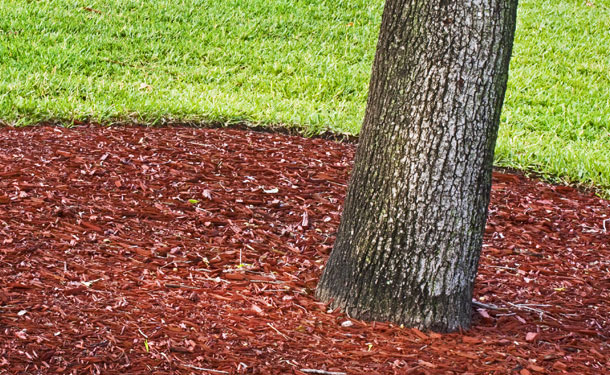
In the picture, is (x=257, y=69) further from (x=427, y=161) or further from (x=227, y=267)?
(x=427, y=161)

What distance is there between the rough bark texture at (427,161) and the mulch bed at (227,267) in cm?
19

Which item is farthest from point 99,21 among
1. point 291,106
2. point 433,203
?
point 433,203

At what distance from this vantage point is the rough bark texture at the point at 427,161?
302 cm

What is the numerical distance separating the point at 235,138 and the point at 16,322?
309cm

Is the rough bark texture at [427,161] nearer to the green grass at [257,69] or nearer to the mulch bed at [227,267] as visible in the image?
the mulch bed at [227,267]

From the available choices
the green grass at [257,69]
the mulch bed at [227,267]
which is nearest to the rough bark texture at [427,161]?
the mulch bed at [227,267]

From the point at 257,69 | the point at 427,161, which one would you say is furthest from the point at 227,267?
the point at 257,69

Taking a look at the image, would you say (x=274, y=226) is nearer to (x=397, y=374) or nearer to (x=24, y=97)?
(x=397, y=374)

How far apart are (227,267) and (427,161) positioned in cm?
124

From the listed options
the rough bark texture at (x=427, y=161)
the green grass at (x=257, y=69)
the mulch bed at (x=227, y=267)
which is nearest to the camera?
the mulch bed at (x=227, y=267)

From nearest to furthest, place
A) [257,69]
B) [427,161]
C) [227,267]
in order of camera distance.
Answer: [427,161]
[227,267]
[257,69]

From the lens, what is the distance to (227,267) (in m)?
3.71

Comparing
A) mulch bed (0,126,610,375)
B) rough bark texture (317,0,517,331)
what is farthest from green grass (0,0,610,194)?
rough bark texture (317,0,517,331)

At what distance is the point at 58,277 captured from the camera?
11.1 feet
